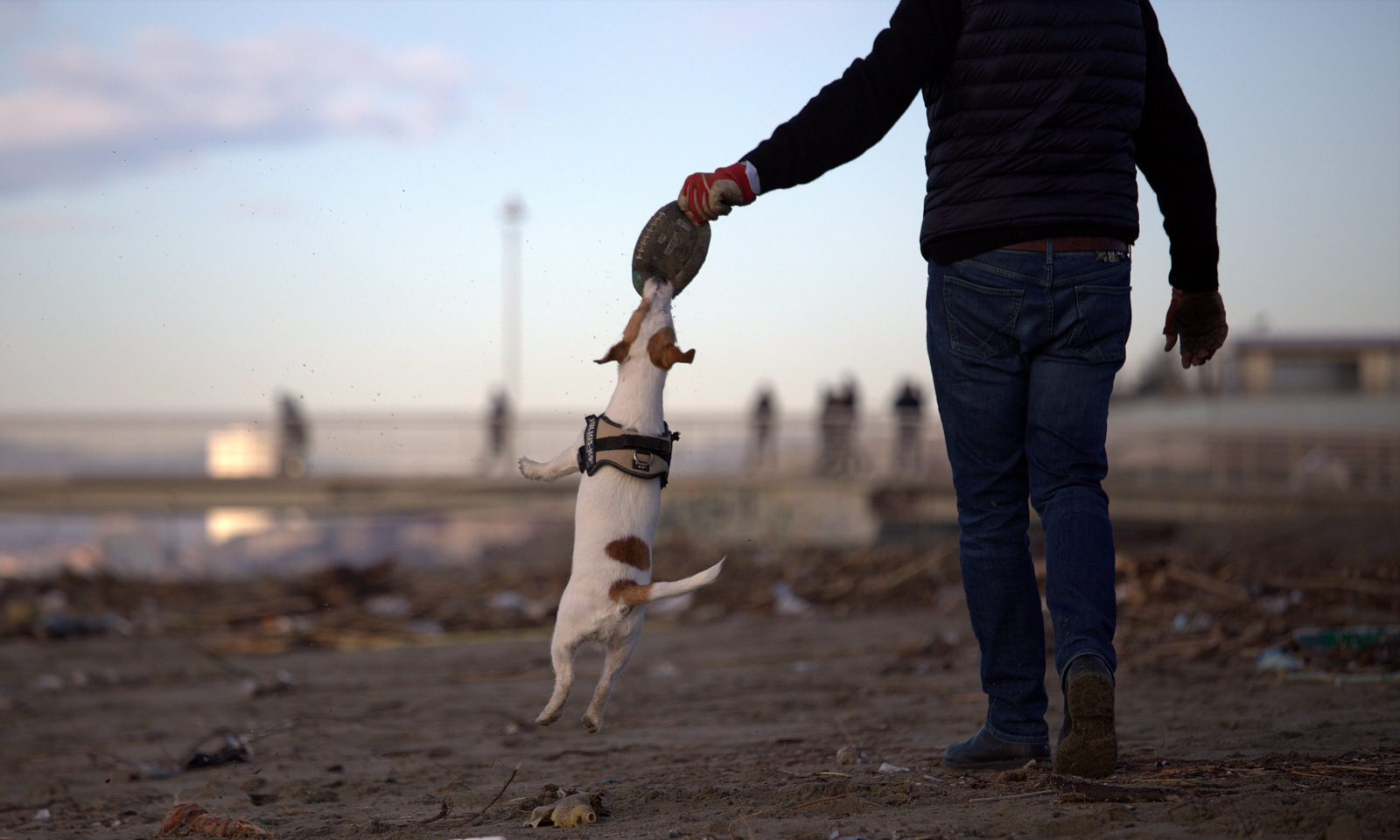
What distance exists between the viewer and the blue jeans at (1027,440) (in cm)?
239

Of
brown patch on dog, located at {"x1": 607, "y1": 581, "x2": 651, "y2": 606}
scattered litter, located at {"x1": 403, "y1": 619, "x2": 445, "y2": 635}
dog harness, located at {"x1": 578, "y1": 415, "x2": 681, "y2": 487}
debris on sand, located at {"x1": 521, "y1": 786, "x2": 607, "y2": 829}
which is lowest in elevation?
scattered litter, located at {"x1": 403, "y1": 619, "x2": 445, "y2": 635}

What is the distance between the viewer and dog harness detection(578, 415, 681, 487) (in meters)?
2.40

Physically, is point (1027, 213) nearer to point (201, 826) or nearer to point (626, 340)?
point (626, 340)

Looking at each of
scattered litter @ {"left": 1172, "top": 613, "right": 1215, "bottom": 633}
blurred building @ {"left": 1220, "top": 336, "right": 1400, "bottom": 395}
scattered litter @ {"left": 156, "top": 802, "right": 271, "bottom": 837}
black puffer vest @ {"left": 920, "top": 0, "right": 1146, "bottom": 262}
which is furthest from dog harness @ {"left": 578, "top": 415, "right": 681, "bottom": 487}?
blurred building @ {"left": 1220, "top": 336, "right": 1400, "bottom": 395}

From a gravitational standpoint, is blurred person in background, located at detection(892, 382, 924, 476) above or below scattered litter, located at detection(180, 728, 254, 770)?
above

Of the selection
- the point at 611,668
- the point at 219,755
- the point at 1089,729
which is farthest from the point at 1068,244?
the point at 219,755

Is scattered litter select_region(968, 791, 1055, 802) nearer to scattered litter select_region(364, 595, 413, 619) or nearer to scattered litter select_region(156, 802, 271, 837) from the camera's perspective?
scattered litter select_region(156, 802, 271, 837)

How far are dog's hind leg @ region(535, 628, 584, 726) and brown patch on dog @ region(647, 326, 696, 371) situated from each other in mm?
698

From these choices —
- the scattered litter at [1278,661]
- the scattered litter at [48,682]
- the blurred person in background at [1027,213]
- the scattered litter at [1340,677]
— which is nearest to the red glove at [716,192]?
the blurred person in background at [1027,213]

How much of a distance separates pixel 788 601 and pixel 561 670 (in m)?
6.83

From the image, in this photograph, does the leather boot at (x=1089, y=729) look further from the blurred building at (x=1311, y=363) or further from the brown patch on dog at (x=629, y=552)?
the blurred building at (x=1311, y=363)

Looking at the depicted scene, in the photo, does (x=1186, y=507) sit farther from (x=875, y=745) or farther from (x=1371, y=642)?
(x=875, y=745)

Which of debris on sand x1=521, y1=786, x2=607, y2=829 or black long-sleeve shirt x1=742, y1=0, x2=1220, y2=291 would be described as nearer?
debris on sand x1=521, y1=786, x2=607, y2=829

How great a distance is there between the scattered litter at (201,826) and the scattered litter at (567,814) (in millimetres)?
703
